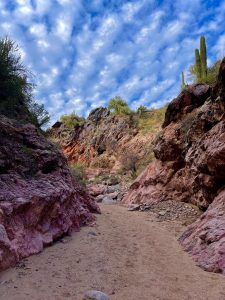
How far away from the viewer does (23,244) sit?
15.8 ft

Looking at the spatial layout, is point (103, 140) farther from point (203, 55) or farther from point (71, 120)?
point (203, 55)

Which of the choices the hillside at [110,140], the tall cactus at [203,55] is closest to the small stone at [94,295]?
the tall cactus at [203,55]

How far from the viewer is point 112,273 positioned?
4.75m

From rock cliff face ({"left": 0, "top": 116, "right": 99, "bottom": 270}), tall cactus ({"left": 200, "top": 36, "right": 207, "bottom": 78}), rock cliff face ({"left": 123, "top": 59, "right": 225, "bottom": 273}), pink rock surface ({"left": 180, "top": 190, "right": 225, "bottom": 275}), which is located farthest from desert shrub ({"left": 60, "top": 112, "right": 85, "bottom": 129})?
pink rock surface ({"left": 180, "top": 190, "right": 225, "bottom": 275})

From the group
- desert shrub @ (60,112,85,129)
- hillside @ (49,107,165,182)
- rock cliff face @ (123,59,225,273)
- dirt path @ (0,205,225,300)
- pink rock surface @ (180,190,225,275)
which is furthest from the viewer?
desert shrub @ (60,112,85,129)

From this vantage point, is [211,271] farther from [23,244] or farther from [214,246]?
[23,244]

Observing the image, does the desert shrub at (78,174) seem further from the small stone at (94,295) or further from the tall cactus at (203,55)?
the tall cactus at (203,55)

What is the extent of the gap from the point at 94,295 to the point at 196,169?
5.97 metres

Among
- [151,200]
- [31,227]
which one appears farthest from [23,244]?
[151,200]

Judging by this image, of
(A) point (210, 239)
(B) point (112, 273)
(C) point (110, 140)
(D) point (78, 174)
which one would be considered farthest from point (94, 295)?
(C) point (110, 140)

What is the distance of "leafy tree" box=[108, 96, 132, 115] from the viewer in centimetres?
2937

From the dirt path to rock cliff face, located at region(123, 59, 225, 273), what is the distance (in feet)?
1.43

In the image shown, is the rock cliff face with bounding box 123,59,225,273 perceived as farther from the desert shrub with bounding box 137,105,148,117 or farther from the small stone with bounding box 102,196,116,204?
the desert shrub with bounding box 137,105,148,117

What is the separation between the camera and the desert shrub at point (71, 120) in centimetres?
3303
